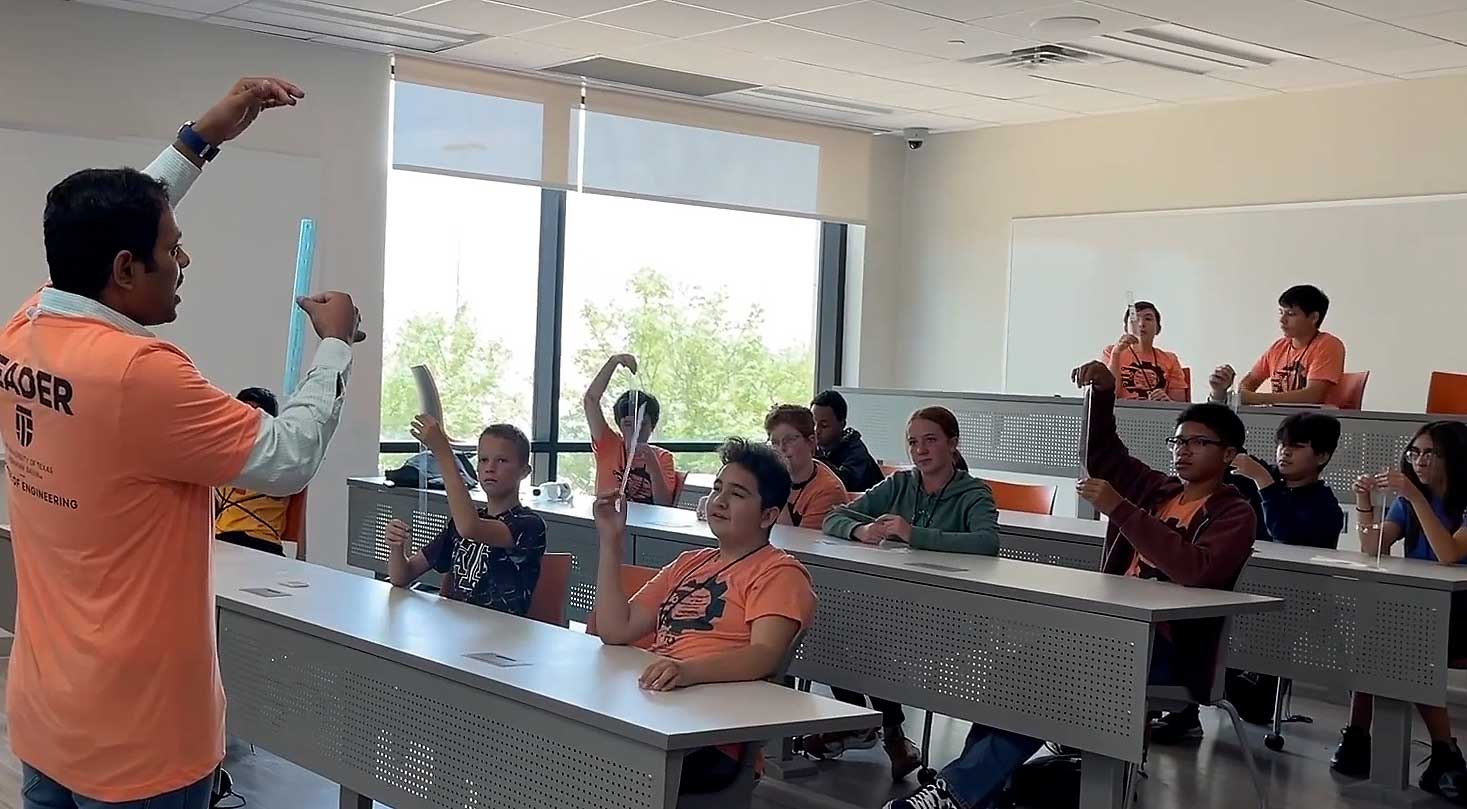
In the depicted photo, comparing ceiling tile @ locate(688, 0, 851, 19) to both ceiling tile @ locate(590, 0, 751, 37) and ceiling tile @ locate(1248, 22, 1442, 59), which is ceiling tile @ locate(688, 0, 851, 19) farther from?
ceiling tile @ locate(1248, 22, 1442, 59)

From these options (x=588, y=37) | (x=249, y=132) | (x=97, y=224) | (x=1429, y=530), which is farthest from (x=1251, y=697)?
(x=249, y=132)

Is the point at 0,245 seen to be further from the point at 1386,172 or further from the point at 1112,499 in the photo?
the point at 1386,172

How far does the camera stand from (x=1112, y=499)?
3.80 m

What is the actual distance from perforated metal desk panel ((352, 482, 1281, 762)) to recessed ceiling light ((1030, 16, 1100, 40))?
313cm

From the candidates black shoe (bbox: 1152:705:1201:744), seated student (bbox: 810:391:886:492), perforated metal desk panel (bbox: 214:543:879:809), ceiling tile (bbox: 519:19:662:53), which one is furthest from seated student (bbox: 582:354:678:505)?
perforated metal desk panel (bbox: 214:543:879:809)

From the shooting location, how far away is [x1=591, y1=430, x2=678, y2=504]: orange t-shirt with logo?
5.75 metres

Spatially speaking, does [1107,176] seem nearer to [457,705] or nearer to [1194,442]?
[1194,442]

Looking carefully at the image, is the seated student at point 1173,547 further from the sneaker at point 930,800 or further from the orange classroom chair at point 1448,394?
the orange classroom chair at point 1448,394

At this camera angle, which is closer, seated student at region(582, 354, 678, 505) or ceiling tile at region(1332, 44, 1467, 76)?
seated student at region(582, 354, 678, 505)

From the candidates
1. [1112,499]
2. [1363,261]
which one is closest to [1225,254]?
[1363,261]

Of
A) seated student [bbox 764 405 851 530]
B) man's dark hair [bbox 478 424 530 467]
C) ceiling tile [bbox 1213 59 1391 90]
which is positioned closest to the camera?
man's dark hair [bbox 478 424 530 467]

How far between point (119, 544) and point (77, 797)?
319mm

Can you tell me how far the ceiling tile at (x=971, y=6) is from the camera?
615 centimetres

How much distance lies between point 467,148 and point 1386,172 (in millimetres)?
4879
